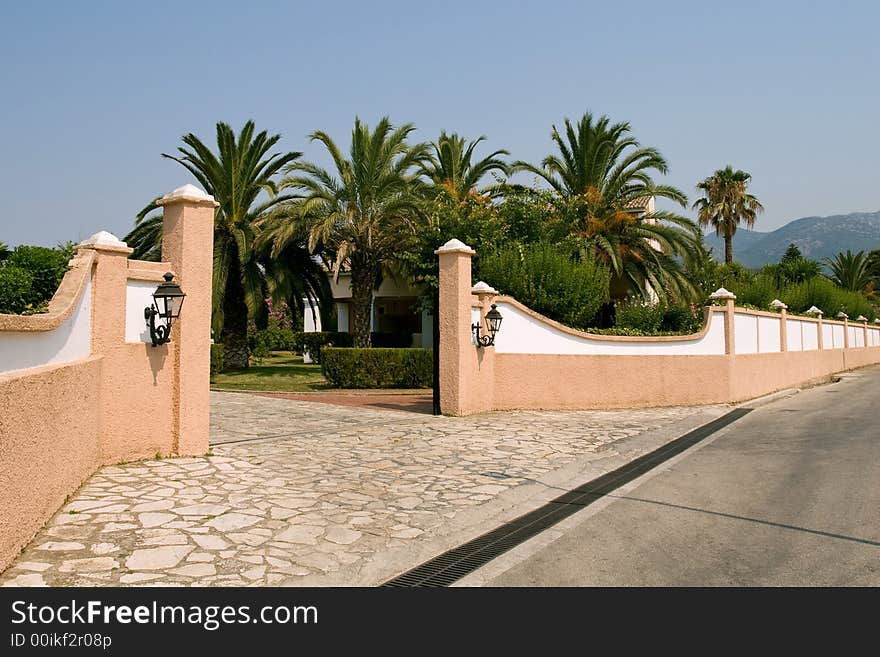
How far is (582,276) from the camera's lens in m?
17.9

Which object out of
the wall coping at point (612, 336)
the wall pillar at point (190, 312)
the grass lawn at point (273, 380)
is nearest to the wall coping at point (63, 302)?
the wall pillar at point (190, 312)

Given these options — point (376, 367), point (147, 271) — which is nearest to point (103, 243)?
point (147, 271)

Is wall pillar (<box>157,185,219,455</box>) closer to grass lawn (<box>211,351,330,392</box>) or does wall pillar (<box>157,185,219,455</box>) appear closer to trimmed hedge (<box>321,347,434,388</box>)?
grass lawn (<box>211,351,330,392</box>)

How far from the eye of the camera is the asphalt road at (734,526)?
478cm

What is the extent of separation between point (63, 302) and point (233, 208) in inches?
698

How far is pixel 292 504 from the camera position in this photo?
257 inches

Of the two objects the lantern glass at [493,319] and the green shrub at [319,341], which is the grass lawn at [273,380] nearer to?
the green shrub at [319,341]

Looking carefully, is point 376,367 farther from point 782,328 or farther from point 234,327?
point 782,328

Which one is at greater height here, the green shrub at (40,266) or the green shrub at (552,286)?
the green shrub at (552,286)

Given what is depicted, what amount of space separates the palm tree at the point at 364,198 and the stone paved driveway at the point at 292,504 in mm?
11407

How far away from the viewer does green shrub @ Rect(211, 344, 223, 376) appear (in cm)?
2431

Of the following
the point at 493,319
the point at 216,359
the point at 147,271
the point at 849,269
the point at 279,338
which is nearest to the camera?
the point at 147,271
